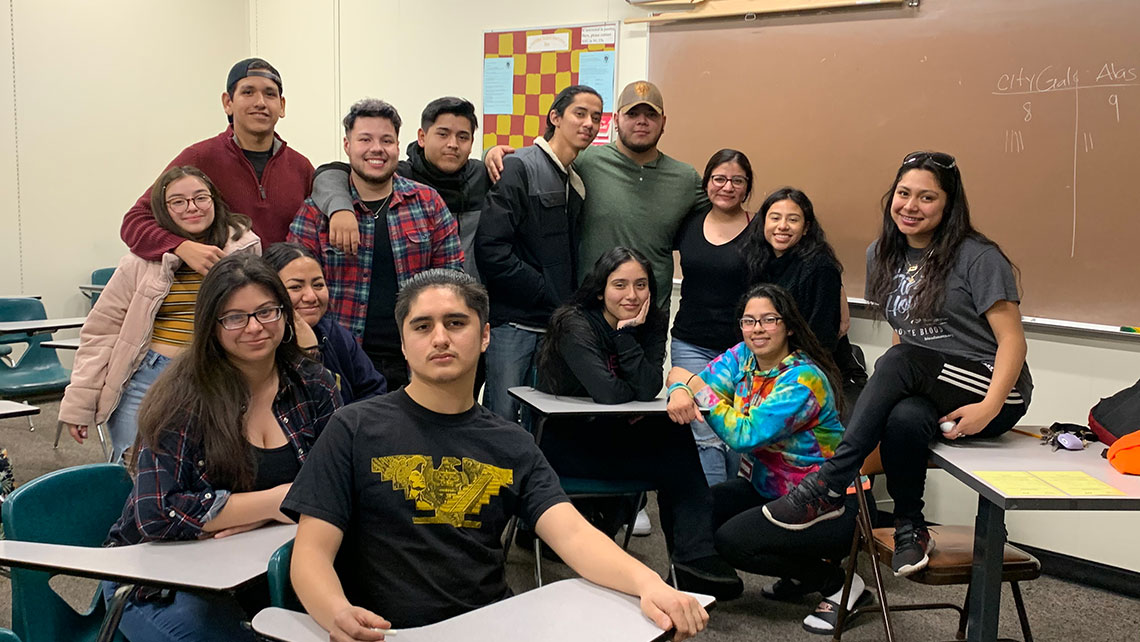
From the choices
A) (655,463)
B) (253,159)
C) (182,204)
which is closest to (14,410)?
(182,204)

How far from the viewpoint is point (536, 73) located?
493 cm

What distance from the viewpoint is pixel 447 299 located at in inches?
71.5

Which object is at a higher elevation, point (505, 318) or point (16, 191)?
point (16, 191)

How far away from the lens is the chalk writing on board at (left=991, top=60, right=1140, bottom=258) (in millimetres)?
3260

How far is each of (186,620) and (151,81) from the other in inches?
209

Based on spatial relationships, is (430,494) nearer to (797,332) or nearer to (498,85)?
(797,332)

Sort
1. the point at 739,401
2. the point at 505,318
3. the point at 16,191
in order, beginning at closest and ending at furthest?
the point at 739,401, the point at 505,318, the point at 16,191

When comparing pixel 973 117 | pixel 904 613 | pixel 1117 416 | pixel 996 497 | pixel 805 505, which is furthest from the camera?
pixel 973 117

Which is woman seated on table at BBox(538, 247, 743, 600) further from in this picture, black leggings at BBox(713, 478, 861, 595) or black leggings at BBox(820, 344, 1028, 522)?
black leggings at BBox(820, 344, 1028, 522)

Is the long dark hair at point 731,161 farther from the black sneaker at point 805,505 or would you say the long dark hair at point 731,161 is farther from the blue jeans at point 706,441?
the black sneaker at point 805,505

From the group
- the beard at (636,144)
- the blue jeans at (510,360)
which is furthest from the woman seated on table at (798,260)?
the blue jeans at (510,360)

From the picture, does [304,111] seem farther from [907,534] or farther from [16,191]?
[907,534]

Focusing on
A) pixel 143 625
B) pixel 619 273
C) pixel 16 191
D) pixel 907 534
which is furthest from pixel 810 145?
pixel 16 191

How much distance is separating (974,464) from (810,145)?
2.05 metres
